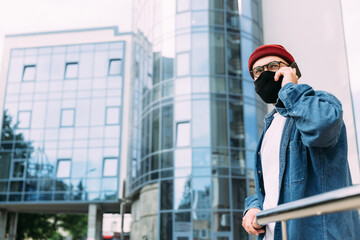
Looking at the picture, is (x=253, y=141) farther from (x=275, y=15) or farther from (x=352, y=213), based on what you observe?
(x=352, y=213)

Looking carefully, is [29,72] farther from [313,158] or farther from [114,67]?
[313,158]

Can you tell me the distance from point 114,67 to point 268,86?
1259 inches

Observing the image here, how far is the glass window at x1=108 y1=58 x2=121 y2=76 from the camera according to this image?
32.8 m

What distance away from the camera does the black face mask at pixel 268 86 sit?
5.98 ft

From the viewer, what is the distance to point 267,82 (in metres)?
1.84

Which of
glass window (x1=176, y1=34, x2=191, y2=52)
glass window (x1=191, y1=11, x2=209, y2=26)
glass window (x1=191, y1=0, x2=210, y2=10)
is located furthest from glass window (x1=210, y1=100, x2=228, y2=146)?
glass window (x1=191, y1=0, x2=210, y2=10)

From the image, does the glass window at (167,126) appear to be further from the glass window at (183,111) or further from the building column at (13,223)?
the building column at (13,223)

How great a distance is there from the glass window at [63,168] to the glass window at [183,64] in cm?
1505

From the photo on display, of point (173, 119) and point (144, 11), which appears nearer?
point (173, 119)

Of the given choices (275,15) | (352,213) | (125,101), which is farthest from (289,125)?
(125,101)

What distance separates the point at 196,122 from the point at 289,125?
18428 millimetres

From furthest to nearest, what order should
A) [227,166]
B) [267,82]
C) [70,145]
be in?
[70,145]
[227,166]
[267,82]

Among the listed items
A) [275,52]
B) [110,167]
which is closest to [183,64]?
[110,167]

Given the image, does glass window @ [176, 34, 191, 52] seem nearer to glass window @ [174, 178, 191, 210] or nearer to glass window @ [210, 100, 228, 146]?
glass window @ [210, 100, 228, 146]
